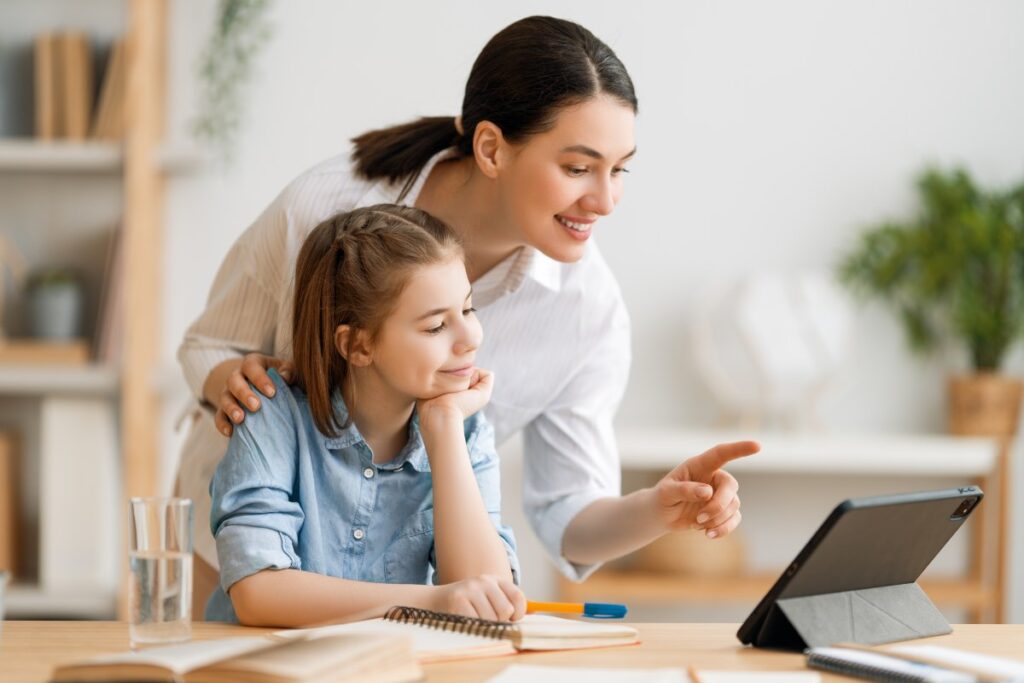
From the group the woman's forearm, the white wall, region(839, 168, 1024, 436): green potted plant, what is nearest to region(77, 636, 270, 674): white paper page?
the woman's forearm

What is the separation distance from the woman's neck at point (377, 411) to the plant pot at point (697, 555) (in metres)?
1.67

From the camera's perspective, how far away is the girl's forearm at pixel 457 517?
1222mm

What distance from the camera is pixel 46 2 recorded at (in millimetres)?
3018

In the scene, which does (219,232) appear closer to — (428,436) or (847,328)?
(847,328)

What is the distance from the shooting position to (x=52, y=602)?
9.02ft

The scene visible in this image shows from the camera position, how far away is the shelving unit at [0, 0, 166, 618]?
282cm

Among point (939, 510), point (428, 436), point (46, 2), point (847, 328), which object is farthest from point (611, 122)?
point (46, 2)

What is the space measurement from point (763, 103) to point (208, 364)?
1940 mm

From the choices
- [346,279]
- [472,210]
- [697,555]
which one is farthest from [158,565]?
[697,555]

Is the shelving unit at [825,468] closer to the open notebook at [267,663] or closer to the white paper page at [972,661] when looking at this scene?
the white paper page at [972,661]

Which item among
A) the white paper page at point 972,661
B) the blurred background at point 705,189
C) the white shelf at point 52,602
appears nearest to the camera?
the white paper page at point 972,661

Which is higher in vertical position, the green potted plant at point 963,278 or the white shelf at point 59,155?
the white shelf at point 59,155

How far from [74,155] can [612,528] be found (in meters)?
1.89

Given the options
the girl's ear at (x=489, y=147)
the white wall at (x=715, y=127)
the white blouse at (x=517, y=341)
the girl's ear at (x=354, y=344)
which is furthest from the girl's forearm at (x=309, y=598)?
the white wall at (x=715, y=127)
